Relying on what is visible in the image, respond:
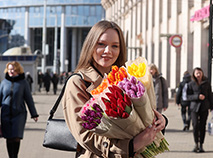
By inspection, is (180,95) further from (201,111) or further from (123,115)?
(123,115)

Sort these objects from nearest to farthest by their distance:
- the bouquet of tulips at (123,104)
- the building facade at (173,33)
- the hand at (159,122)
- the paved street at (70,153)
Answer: the bouquet of tulips at (123,104)
the hand at (159,122)
the paved street at (70,153)
the building facade at (173,33)

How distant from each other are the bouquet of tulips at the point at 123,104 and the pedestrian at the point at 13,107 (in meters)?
5.46

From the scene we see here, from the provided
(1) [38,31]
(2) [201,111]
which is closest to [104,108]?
(2) [201,111]

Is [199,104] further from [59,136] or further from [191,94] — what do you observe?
[59,136]

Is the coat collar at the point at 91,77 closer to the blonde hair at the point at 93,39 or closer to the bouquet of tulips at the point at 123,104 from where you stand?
the blonde hair at the point at 93,39

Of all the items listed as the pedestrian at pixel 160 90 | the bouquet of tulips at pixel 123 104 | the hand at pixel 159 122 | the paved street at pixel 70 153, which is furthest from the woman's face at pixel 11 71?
the bouquet of tulips at pixel 123 104

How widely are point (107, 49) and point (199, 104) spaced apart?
308 inches

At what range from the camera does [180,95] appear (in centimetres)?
1405

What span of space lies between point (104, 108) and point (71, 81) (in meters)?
0.45

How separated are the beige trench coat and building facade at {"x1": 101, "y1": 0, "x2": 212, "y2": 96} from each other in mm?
20428

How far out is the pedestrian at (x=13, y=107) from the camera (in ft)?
25.7

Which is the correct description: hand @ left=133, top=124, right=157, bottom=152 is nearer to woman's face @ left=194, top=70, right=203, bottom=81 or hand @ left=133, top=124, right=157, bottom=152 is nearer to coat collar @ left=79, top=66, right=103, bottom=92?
coat collar @ left=79, top=66, right=103, bottom=92

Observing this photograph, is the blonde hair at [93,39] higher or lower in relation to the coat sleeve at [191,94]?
higher

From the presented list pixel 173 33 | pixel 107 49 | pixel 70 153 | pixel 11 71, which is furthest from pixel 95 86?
pixel 173 33
